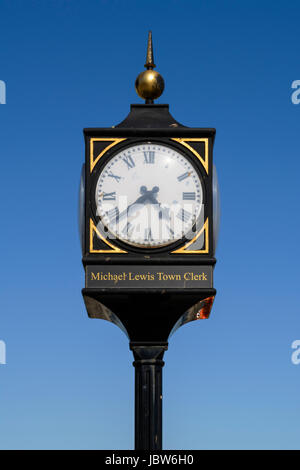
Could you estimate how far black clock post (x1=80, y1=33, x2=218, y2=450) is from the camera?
1240cm

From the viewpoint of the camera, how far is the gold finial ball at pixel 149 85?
13117mm

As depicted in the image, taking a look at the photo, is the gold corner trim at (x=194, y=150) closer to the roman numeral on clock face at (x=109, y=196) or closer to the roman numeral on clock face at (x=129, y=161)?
the roman numeral on clock face at (x=129, y=161)

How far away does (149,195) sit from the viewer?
12578 mm

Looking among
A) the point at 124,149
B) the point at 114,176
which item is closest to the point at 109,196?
the point at 114,176

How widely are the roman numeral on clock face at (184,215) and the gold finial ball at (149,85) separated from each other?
1.37 m

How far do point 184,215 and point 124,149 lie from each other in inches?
35.2

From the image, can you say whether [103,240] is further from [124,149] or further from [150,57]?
[150,57]

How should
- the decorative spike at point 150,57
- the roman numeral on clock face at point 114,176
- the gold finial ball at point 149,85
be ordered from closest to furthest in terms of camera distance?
1. the roman numeral on clock face at point 114,176
2. the gold finial ball at point 149,85
3. the decorative spike at point 150,57

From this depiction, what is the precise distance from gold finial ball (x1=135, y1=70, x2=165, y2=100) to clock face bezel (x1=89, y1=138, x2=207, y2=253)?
2.12 ft

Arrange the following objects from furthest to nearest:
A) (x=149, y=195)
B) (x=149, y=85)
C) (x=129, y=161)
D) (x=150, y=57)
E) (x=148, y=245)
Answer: (x=150, y=57) < (x=149, y=85) < (x=129, y=161) < (x=149, y=195) < (x=148, y=245)

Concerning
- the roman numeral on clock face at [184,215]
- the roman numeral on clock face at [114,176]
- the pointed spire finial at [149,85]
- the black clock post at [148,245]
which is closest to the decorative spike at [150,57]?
the pointed spire finial at [149,85]

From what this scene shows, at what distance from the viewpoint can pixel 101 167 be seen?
12.7 m
